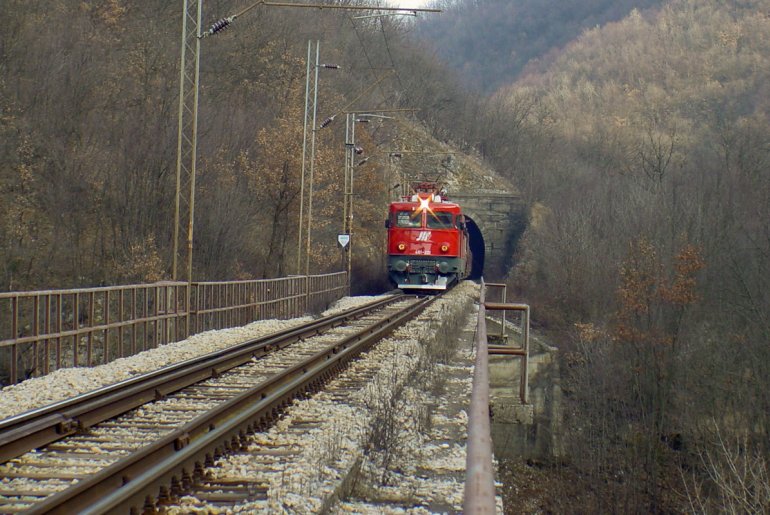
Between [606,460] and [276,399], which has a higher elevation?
[276,399]

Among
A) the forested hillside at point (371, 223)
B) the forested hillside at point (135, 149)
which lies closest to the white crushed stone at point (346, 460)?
the forested hillside at point (371, 223)

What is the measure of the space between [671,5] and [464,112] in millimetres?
67627

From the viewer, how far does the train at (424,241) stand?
36031 millimetres

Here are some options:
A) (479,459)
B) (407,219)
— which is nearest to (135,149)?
(407,219)

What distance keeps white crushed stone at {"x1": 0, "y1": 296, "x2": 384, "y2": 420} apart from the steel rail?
0.74 m

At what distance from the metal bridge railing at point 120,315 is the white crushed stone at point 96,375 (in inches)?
18.7

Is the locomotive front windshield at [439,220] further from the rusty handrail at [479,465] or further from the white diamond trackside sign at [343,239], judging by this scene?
the rusty handrail at [479,465]

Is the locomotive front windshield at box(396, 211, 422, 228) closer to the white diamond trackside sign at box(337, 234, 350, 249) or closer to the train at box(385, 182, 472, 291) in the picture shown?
the train at box(385, 182, 472, 291)

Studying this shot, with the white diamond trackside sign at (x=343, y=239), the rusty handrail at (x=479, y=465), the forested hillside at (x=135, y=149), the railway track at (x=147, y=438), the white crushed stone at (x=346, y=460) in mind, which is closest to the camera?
the rusty handrail at (x=479, y=465)

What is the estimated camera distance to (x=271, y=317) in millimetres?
28562

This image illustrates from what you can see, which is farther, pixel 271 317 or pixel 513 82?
pixel 513 82

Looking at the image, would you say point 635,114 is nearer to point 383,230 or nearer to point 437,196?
point 383,230

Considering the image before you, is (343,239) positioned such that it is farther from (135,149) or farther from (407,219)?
(135,149)

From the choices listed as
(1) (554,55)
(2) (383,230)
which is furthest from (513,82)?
(2) (383,230)
